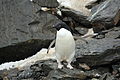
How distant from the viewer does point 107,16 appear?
11.5m

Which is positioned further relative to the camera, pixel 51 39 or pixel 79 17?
pixel 79 17

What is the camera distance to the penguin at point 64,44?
8.39 m

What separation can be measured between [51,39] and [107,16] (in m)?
1.99

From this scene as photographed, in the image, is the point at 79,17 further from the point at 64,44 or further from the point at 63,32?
the point at 63,32

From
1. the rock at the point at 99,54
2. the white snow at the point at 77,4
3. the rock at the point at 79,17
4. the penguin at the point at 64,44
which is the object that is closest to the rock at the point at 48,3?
the white snow at the point at 77,4

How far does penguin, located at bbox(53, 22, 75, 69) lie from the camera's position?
8391mm

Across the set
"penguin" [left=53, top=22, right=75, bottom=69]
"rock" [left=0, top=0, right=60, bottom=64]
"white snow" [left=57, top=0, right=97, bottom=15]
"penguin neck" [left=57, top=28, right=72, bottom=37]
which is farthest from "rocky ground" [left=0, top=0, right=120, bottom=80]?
"penguin neck" [left=57, top=28, right=72, bottom=37]

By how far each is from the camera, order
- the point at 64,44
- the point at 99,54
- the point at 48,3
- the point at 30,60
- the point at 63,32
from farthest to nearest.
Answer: the point at 48,3 → the point at 30,60 → the point at 99,54 → the point at 64,44 → the point at 63,32

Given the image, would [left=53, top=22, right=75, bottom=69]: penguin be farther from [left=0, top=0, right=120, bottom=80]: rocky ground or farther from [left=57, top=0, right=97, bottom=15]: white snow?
[left=57, top=0, right=97, bottom=15]: white snow

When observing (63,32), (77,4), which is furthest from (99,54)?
(77,4)

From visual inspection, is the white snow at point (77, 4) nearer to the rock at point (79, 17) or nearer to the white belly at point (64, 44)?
the rock at point (79, 17)

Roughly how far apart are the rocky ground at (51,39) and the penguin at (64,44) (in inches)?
10.7

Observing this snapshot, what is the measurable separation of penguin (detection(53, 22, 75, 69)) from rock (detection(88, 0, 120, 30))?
10.5ft

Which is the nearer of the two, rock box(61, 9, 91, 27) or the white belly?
the white belly
